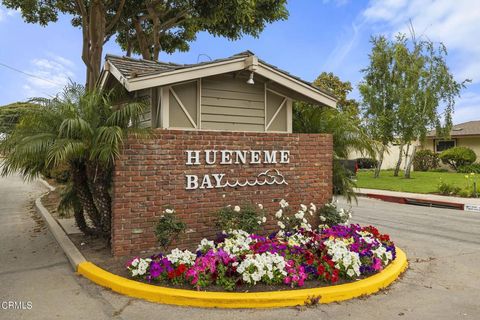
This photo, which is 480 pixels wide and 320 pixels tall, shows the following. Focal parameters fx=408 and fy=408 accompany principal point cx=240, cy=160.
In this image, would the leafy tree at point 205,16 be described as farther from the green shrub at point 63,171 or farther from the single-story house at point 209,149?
the single-story house at point 209,149

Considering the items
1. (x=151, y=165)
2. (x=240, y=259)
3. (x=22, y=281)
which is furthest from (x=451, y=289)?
(x=22, y=281)

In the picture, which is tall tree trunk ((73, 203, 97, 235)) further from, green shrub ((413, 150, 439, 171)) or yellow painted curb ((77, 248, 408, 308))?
green shrub ((413, 150, 439, 171))

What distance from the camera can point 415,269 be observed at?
247 inches

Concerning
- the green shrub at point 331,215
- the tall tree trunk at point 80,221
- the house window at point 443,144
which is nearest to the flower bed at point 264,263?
the green shrub at point 331,215

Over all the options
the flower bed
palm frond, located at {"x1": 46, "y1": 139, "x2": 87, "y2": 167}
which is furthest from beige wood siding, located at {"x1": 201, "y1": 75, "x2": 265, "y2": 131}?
the flower bed

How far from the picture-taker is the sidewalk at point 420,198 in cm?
1365

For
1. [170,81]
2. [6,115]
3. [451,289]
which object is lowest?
[451,289]

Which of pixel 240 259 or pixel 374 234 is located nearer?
pixel 240 259

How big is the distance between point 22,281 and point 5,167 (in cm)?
187

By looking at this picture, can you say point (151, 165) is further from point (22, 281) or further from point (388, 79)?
point (388, 79)

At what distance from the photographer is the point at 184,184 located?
261 inches

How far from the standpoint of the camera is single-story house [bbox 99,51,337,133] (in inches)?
284

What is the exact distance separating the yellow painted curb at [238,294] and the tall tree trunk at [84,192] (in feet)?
7.27

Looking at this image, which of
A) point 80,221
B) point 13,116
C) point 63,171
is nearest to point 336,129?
point 80,221
